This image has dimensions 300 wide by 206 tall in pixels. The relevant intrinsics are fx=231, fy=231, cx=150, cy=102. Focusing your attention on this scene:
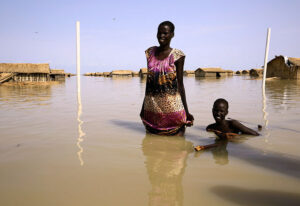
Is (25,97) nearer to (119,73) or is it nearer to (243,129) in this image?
(243,129)

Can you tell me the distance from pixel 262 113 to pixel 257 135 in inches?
98.4

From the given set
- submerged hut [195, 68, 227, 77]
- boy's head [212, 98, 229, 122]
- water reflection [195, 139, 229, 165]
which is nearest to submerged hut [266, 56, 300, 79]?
submerged hut [195, 68, 227, 77]

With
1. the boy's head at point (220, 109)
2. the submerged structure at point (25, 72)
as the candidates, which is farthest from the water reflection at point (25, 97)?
the submerged structure at point (25, 72)

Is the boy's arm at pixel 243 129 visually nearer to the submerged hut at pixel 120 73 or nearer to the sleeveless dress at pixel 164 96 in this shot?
the sleeveless dress at pixel 164 96

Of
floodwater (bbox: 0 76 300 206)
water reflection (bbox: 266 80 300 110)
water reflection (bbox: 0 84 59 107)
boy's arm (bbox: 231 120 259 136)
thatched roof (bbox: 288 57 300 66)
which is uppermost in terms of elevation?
thatched roof (bbox: 288 57 300 66)

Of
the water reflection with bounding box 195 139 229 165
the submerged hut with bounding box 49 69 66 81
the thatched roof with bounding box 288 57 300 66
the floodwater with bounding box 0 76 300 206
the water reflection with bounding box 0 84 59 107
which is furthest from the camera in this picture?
the submerged hut with bounding box 49 69 66 81

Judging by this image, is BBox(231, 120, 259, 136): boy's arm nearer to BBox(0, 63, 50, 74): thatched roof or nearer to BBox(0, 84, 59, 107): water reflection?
BBox(0, 84, 59, 107): water reflection

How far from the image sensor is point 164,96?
342 cm

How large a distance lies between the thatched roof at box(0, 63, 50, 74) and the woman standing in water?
25706 mm

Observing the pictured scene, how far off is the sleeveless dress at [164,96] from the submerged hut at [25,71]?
2526 cm

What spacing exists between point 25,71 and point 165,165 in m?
27.1

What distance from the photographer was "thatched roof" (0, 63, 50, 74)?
2516cm

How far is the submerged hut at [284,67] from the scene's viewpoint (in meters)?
25.0

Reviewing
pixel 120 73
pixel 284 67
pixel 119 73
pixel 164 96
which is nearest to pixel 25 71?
pixel 164 96
